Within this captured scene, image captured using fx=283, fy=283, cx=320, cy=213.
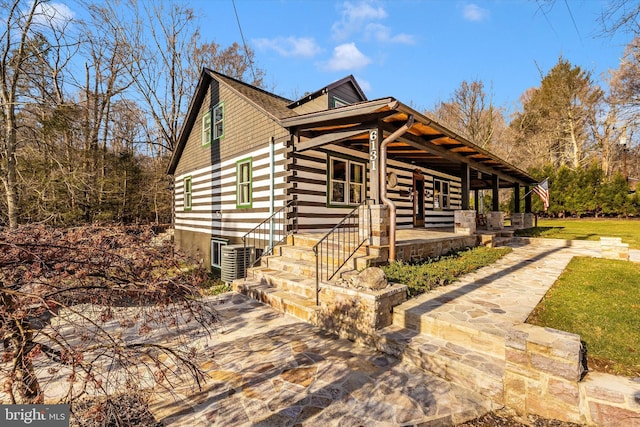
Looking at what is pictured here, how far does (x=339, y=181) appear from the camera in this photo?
9383 millimetres

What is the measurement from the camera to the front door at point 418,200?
42.0ft

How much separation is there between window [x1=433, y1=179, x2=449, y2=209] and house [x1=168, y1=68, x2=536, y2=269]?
0.18 ft

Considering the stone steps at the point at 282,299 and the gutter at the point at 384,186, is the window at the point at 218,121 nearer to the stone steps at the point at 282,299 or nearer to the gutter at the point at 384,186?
the stone steps at the point at 282,299

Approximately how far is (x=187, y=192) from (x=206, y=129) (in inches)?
145

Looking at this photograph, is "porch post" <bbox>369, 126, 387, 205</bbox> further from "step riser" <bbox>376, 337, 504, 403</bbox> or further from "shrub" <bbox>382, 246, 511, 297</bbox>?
"step riser" <bbox>376, 337, 504, 403</bbox>

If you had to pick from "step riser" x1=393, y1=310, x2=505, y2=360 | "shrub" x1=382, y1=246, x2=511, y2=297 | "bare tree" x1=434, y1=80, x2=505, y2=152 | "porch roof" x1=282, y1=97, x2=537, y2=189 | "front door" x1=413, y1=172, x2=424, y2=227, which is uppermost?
"bare tree" x1=434, y1=80, x2=505, y2=152

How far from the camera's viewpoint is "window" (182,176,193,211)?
14.2m

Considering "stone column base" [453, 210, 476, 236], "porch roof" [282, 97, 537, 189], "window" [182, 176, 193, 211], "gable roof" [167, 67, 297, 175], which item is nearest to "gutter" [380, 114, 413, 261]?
"porch roof" [282, 97, 537, 189]

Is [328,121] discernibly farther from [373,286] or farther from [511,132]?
[511,132]

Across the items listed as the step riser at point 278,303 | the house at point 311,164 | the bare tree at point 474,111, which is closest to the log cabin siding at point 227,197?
the house at point 311,164

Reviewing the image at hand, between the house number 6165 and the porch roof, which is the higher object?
the porch roof

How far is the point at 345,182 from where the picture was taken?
9.55 meters

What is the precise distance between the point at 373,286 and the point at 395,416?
1.87 meters

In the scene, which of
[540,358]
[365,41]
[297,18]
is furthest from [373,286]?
[365,41]
